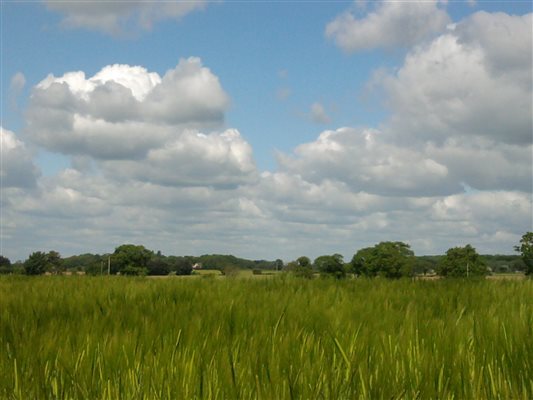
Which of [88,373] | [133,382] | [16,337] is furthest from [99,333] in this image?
[133,382]

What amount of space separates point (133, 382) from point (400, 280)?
545 centimetres

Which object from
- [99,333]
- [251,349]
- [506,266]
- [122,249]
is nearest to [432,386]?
[251,349]

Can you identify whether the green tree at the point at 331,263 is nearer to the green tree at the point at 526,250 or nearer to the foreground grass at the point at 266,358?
the green tree at the point at 526,250

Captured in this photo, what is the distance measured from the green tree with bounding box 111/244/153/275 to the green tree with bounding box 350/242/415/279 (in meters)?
39.7

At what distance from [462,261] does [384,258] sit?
46.1 feet

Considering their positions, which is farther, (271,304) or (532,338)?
(271,304)

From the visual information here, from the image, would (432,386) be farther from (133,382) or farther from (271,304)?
(271,304)

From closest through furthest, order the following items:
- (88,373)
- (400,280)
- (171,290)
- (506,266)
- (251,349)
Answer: (88,373) < (251,349) < (171,290) < (400,280) < (506,266)

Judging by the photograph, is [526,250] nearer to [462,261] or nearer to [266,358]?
[462,261]

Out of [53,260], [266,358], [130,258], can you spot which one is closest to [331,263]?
[130,258]

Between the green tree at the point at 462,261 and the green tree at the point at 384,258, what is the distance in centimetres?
603

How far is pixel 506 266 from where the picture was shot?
419ft

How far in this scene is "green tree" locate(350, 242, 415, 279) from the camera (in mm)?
97812

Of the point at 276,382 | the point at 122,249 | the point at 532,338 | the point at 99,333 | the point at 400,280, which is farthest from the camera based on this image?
the point at 122,249
